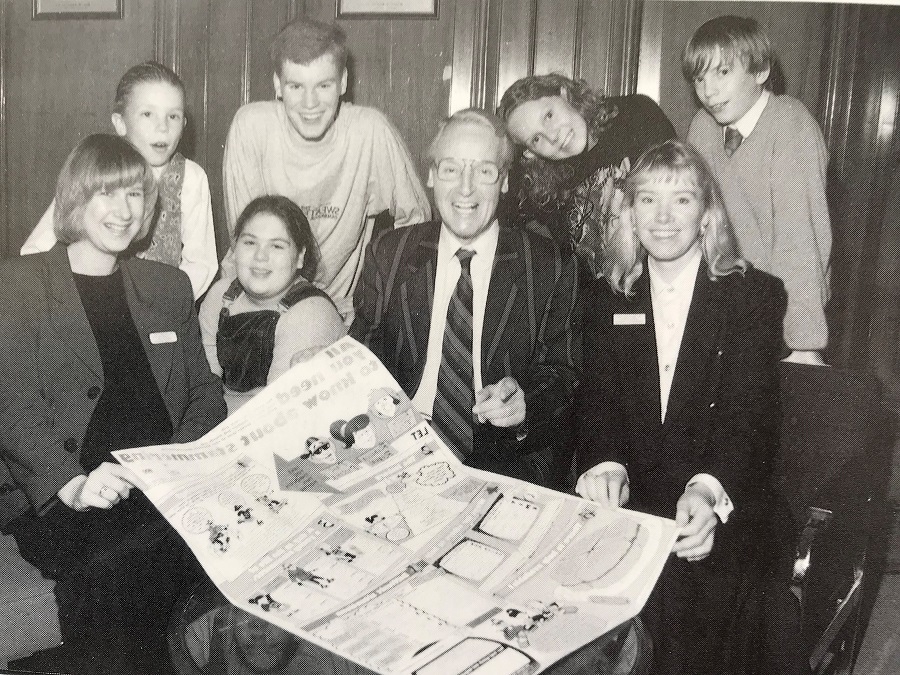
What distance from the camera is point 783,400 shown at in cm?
118

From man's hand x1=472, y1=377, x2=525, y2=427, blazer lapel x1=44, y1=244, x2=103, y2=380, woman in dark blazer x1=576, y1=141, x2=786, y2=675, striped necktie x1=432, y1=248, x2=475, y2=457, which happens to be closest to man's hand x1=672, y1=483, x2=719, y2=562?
woman in dark blazer x1=576, y1=141, x2=786, y2=675

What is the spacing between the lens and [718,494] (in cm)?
102

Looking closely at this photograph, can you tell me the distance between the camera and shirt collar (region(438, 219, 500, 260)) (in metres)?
1.26

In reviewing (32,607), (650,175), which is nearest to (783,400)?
(650,175)

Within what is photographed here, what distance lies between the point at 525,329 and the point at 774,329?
38cm

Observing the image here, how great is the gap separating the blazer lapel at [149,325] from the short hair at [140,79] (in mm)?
270

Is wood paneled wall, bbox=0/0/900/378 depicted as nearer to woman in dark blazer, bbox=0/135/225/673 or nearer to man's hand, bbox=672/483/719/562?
woman in dark blazer, bbox=0/135/225/673

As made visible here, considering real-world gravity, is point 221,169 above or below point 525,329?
above

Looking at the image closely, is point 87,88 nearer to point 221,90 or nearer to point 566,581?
point 221,90

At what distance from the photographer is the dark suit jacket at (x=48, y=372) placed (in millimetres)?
1143

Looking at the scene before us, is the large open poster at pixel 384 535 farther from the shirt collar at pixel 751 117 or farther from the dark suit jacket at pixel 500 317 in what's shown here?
the shirt collar at pixel 751 117

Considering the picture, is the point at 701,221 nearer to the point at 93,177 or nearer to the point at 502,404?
the point at 502,404

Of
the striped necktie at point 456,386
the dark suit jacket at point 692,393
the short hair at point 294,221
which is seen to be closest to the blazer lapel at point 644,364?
the dark suit jacket at point 692,393

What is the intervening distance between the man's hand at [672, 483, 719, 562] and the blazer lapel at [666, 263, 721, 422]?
220mm
